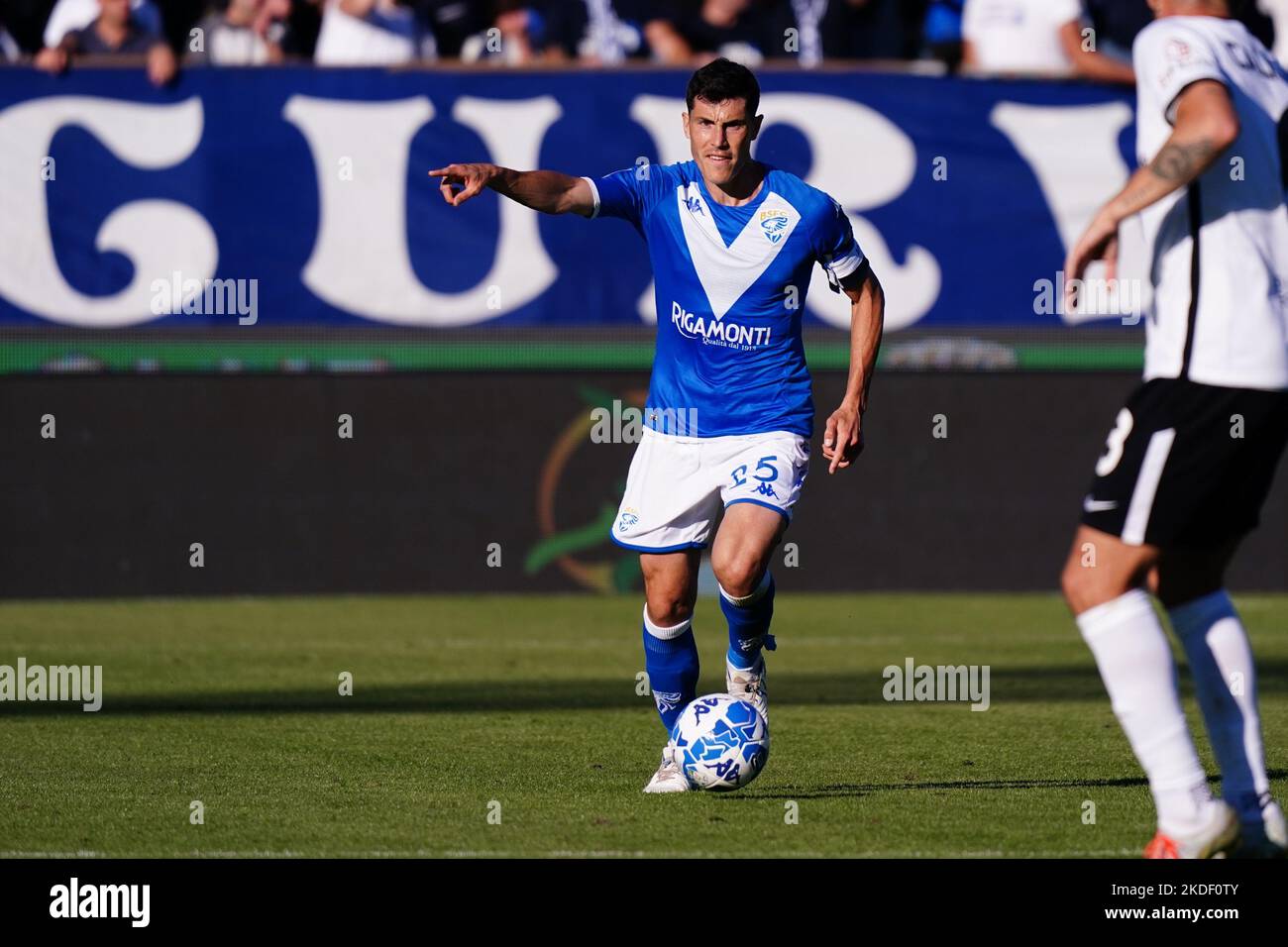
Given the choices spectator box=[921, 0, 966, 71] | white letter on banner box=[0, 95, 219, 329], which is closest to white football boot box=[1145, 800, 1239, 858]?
white letter on banner box=[0, 95, 219, 329]

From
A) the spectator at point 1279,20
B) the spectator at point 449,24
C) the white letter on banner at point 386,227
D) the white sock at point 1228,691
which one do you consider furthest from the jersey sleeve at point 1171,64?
the spectator at point 449,24

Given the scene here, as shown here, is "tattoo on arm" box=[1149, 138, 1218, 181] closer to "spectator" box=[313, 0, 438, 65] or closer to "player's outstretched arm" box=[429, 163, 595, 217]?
Result: "player's outstretched arm" box=[429, 163, 595, 217]

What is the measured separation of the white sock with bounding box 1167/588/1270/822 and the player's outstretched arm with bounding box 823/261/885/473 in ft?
5.10

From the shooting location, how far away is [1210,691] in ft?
17.9

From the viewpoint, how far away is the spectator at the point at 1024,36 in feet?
48.6

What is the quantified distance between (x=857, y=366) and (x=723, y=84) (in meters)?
1.04

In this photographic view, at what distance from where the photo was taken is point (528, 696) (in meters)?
9.84

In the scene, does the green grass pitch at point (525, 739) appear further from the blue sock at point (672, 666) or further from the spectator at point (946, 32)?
the spectator at point (946, 32)

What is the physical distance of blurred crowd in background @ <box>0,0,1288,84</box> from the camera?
14859 mm

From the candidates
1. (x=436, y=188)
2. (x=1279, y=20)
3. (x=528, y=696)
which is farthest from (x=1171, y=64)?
(x=1279, y=20)

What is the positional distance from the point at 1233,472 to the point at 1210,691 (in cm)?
66

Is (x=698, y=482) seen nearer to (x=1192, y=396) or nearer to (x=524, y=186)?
(x=524, y=186)
